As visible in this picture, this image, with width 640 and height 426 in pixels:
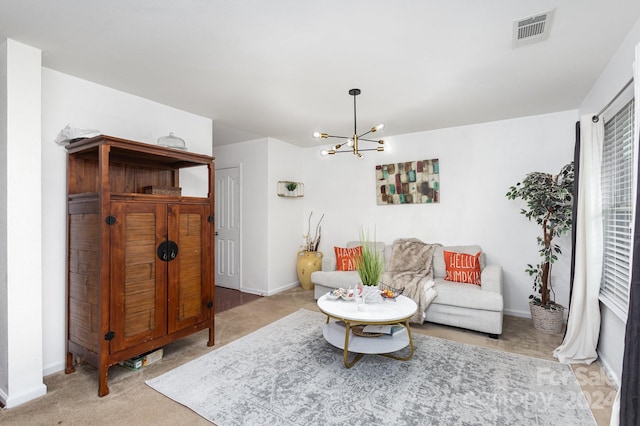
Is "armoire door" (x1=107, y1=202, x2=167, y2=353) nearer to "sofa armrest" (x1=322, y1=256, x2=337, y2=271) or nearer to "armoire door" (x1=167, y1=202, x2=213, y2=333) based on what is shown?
"armoire door" (x1=167, y1=202, x2=213, y2=333)

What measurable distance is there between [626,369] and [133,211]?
3082 mm

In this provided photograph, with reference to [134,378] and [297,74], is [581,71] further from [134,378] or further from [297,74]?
[134,378]

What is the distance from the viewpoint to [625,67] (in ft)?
6.86

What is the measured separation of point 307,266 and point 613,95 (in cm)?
394

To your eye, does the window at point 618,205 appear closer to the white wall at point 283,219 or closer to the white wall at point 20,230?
the white wall at point 283,219

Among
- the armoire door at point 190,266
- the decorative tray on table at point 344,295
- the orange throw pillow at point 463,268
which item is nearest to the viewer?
the armoire door at point 190,266

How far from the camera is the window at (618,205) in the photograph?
2184mm

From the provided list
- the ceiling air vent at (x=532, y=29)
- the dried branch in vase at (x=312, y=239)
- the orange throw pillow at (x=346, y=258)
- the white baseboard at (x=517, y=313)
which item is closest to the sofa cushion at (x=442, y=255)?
the white baseboard at (x=517, y=313)

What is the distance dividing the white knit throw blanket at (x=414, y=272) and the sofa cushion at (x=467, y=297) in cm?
9

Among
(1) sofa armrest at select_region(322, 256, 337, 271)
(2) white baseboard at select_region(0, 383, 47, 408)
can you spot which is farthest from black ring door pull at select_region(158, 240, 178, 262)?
(1) sofa armrest at select_region(322, 256, 337, 271)

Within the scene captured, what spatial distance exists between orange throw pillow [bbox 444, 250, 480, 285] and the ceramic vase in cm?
198

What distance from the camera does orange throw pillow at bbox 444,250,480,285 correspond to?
3521 mm

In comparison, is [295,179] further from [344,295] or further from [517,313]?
[517,313]

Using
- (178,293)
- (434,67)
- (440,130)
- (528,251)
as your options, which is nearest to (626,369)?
(434,67)
